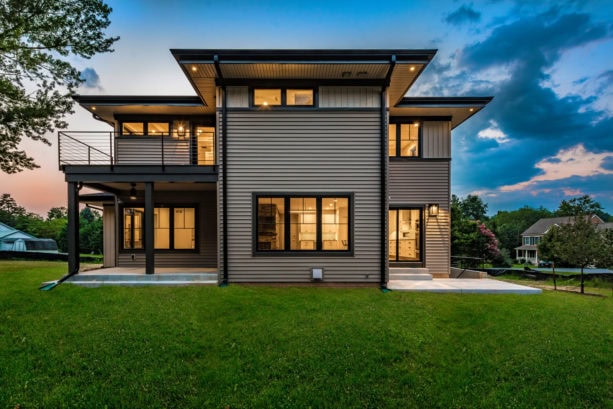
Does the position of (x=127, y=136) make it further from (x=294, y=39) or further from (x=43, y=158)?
(x=294, y=39)

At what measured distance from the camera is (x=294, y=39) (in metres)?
36.4

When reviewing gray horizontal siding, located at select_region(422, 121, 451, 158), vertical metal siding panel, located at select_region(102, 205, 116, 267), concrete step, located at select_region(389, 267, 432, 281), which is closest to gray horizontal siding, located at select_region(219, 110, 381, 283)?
concrete step, located at select_region(389, 267, 432, 281)

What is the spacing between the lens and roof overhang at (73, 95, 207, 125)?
880 centimetres

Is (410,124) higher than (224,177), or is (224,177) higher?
(410,124)

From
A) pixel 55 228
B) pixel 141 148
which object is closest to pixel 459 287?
pixel 141 148

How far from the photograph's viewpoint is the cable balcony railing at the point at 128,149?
29.6 feet

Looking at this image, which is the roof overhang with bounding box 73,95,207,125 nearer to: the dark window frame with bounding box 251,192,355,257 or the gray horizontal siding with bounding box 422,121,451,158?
the dark window frame with bounding box 251,192,355,257

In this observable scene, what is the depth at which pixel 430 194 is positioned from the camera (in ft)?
32.1

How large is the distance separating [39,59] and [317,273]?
12.9 m

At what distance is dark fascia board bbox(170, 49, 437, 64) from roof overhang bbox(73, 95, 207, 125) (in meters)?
2.09

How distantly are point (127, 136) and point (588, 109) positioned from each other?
312 ft

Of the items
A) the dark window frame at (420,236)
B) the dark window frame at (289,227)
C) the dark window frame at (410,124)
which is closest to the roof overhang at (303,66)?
the dark window frame at (410,124)

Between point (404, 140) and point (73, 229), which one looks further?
point (404, 140)

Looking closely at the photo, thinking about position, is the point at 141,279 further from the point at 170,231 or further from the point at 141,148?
the point at 141,148
